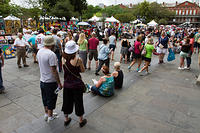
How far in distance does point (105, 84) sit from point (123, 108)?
85 centimetres

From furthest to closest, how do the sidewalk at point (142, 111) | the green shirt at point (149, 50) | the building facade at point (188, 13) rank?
the building facade at point (188, 13)
the green shirt at point (149, 50)
the sidewalk at point (142, 111)

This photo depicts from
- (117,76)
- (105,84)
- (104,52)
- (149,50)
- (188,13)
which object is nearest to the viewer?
(105,84)

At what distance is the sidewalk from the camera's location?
3189 millimetres

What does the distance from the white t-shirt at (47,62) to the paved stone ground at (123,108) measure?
3.29 ft

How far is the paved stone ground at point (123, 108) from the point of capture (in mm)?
3219

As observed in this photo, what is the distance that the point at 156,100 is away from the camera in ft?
14.8

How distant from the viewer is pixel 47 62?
2936 mm

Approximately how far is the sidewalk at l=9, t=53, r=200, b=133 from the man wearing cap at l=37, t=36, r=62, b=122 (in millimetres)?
581

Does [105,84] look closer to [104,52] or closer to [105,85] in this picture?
[105,85]

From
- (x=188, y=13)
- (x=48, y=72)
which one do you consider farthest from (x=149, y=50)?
(x=188, y=13)

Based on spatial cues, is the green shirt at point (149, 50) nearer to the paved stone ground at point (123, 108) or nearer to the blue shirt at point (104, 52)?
the paved stone ground at point (123, 108)

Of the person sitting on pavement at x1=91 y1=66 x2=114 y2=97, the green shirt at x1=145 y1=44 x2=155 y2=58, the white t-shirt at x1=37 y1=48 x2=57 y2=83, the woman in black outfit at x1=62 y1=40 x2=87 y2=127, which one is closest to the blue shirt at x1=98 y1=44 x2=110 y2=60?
the green shirt at x1=145 y1=44 x2=155 y2=58

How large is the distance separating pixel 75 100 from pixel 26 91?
102 inches

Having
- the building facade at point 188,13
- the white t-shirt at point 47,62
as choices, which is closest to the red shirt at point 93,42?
the white t-shirt at point 47,62
